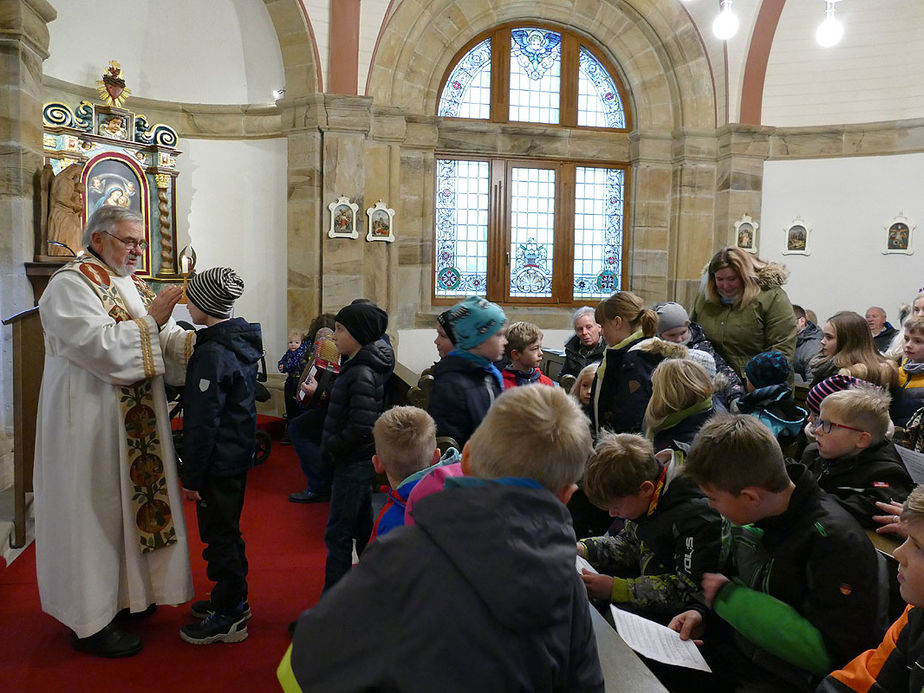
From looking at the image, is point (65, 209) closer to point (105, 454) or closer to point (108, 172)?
point (108, 172)

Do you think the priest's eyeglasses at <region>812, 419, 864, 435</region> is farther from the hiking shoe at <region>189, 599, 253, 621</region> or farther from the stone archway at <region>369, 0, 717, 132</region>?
the stone archway at <region>369, 0, 717, 132</region>

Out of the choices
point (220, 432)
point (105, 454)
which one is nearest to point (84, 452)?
point (105, 454)

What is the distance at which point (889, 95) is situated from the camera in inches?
364

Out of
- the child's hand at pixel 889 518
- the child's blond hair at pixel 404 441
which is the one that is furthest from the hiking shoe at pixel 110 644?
the child's hand at pixel 889 518

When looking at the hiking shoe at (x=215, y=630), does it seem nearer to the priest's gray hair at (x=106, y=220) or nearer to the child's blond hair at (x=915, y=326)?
the priest's gray hair at (x=106, y=220)

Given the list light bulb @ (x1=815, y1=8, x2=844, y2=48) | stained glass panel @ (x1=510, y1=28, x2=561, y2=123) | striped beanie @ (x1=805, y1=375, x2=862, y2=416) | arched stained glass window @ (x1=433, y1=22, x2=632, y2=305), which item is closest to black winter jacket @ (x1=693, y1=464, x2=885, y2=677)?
striped beanie @ (x1=805, y1=375, x2=862, y2=416)

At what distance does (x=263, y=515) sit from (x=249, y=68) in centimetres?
590

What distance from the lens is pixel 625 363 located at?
3.49 meters

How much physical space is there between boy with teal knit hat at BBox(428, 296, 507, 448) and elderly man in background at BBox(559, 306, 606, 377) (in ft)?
6.59

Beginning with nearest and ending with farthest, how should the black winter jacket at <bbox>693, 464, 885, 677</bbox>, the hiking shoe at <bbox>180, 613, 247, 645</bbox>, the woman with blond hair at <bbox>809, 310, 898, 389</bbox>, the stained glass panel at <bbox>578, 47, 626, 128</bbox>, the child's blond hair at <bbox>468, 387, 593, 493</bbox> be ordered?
the child's blond hair at <bbox>468, 387, 593, 493</bbox> → the black winter jacket at <bbox>693, 464, 885, 677</bbox> → the hiking shoe at <bbox>180, 613, 247, 645</bbox> → the woman with blond hair at <bbox>809, 310, 898, 389</bbox> → the stained glass panel at <bbox>578, 47, 626, 128</bbox>

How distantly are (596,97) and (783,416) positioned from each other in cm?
748

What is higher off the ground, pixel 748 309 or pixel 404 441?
pixel 748 309

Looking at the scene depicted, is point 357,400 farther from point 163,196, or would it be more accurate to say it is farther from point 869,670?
point 163,196

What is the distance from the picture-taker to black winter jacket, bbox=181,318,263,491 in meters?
3.04
